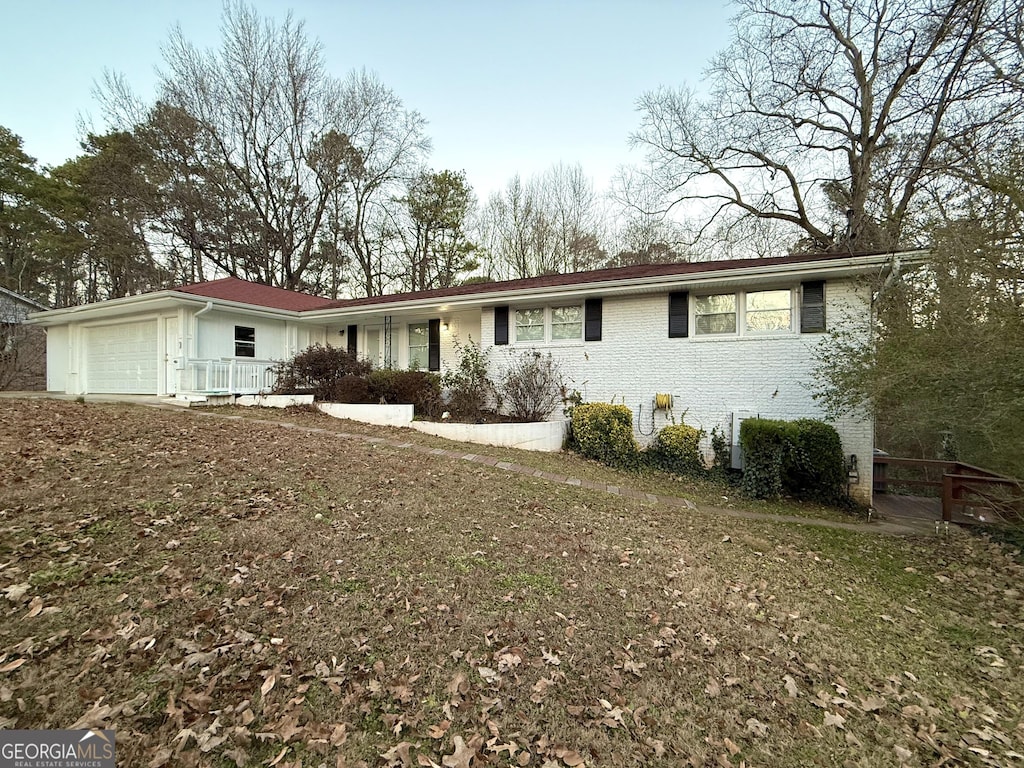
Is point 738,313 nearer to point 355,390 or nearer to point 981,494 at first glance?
point 981,494

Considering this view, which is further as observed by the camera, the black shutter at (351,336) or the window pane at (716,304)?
the black shutter at (351,336)

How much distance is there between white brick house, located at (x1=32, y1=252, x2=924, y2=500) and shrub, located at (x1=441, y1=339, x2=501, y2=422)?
50cm

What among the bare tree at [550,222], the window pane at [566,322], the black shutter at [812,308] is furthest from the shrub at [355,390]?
the bare tree at [550,222]

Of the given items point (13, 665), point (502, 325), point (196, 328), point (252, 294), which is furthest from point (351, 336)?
point (13, 665)

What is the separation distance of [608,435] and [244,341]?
1076cm

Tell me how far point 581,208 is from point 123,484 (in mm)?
19843

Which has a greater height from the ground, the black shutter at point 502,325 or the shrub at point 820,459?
the black shutter at point 502,325

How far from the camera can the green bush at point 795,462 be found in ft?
23.0

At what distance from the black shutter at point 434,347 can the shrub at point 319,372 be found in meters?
1.79

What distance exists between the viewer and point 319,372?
11234 mm

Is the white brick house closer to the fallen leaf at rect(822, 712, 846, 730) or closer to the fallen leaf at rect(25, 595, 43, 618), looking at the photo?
the fallen leaf at rect(822, 712, 846, 730)

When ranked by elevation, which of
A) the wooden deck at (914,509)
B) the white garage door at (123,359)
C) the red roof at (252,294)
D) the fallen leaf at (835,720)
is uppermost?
the red roof at (252,294)

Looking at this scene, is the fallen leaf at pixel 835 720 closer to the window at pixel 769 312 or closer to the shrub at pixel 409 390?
the window at pixel 769 312

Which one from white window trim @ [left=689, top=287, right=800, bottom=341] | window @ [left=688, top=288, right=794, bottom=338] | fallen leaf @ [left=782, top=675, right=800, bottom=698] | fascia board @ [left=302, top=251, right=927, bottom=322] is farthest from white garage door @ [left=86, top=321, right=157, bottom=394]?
fallen leaf @ [left=782, top=675, right=800, bottom=698]
